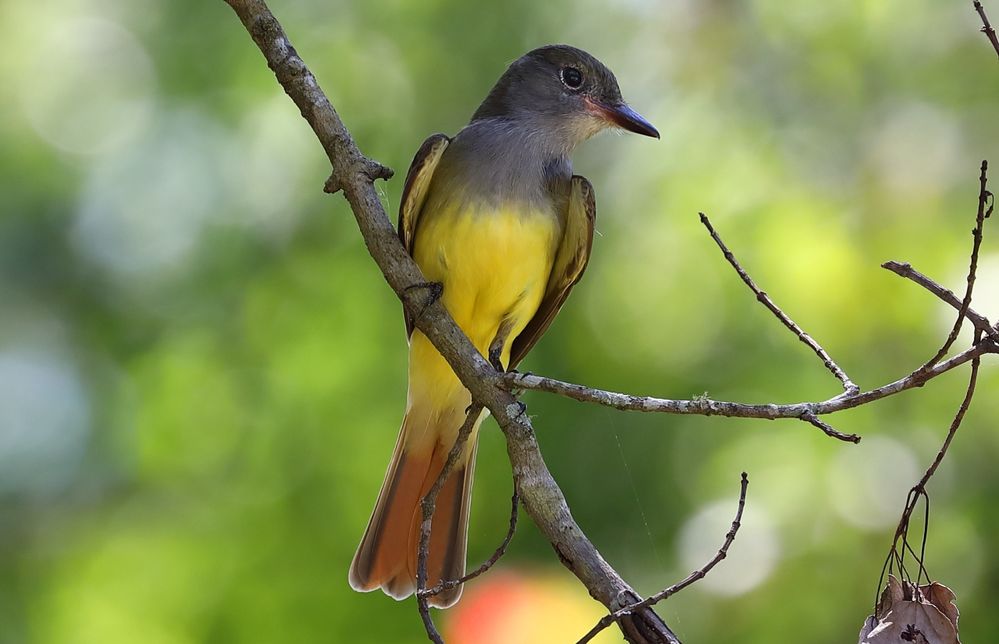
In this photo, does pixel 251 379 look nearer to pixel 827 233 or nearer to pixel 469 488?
pixel 469 488

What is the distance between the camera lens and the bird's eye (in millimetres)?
4328

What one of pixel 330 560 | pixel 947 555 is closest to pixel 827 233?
pixel 947 555

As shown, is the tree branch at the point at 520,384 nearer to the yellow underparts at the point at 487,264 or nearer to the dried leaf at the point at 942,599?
the dried leaf at the point at 942,599

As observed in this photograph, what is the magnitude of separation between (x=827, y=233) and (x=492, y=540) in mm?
1652

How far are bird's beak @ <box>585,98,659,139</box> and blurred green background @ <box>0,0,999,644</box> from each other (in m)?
0.59

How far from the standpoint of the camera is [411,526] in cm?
364

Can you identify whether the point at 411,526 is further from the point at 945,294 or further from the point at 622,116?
the point at 945,294

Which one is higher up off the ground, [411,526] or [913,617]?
[411,526]

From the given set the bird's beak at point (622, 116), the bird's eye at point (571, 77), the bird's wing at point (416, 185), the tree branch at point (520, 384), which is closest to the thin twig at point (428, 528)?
the tree branch at point (520, 384)

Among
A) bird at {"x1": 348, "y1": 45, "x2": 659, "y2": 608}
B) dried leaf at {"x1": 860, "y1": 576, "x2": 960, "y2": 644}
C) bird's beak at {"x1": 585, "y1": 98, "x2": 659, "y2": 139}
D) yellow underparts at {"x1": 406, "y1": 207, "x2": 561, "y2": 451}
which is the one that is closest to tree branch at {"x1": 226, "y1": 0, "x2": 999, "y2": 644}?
dried leaf at {"x1": 860, "y1": 576, "x2": 960, "y2": 644}

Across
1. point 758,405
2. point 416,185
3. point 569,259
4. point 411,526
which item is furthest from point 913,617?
point 416,185

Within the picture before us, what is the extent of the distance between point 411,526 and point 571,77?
1.72m

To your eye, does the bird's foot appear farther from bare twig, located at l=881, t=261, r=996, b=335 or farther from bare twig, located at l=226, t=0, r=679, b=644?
bare twig, located at l=881, t=261, r=996, b=335

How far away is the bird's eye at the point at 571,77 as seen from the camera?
433 centimetres
